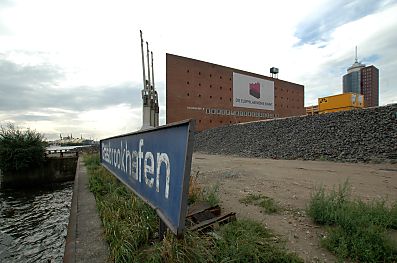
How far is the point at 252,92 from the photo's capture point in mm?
39438

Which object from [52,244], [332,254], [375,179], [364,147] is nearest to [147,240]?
[332,254]

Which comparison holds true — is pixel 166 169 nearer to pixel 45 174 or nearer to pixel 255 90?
pixel 45 174

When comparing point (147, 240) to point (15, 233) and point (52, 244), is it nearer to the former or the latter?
point (52, 244)

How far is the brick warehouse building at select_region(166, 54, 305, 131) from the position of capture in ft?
99.0

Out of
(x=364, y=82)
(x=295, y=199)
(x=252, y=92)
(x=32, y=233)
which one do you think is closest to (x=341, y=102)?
(x=252, y=92)

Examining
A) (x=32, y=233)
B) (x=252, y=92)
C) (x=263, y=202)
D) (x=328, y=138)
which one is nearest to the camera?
(x=263, y=202)

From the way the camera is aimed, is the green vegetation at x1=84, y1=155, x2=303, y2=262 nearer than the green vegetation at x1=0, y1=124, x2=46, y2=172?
Yes

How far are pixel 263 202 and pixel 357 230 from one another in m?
1.75

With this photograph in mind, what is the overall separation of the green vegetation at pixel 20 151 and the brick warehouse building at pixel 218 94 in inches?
570

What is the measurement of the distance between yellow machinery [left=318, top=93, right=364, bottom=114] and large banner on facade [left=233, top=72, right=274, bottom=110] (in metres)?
14.5

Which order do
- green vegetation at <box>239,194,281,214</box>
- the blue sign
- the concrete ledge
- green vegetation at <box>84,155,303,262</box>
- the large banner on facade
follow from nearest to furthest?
the blue sign → green vegetation at <box>84,155,303,262</box> → the concrete ledge → green vegetation at <box>239,194,281,214</box> → the large banner on facade

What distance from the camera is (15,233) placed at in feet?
21.5

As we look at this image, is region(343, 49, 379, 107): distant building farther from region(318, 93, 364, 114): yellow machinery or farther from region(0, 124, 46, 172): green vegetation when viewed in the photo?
region(0, 124, 46, 172): green vegetation

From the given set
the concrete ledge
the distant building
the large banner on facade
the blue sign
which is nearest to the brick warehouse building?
the large banner on facade
